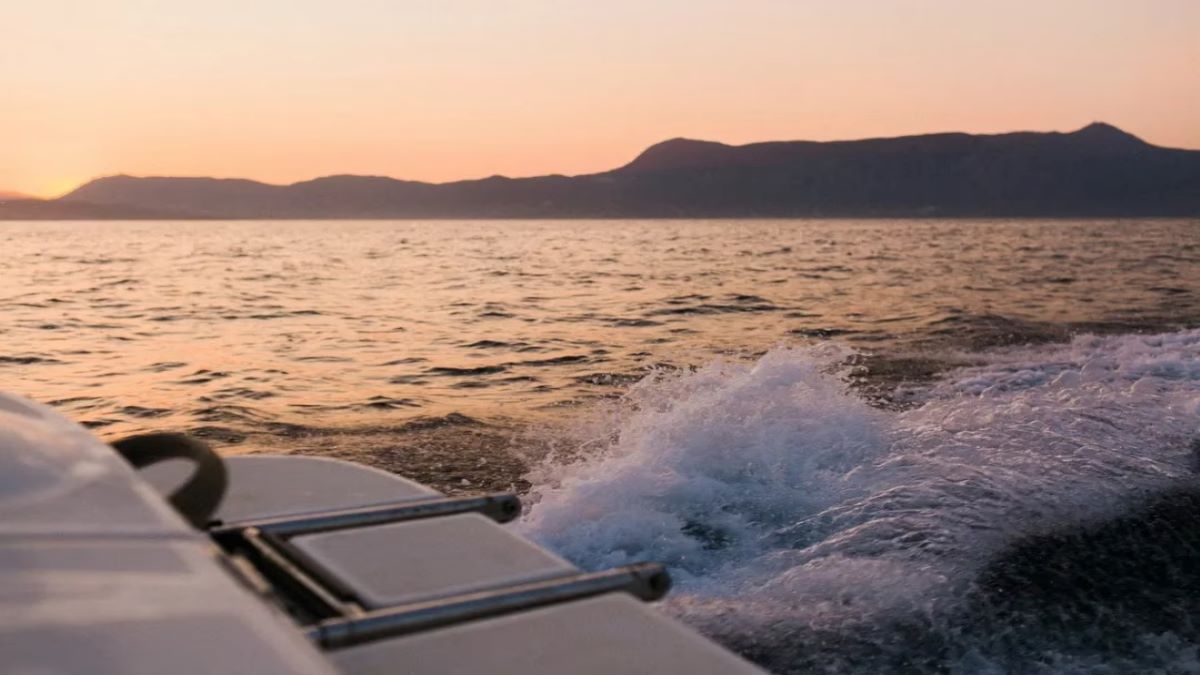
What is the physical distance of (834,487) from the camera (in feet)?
20.4

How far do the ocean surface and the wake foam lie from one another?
0.9 inches

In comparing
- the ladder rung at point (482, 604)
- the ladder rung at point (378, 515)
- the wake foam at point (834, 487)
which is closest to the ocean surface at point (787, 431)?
the wake foam at point (834, 487)

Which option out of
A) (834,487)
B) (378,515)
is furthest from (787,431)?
(378,515)

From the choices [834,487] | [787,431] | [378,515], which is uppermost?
[378,515]

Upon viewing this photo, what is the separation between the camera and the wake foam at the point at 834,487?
4449 millimetres

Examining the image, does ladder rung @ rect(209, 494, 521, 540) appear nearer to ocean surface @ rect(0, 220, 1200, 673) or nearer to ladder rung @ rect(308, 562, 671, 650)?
ladder rung @ rect(308, 562, 671, 650)

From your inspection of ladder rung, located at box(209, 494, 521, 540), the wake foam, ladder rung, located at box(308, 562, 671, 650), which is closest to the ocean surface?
the wake foam

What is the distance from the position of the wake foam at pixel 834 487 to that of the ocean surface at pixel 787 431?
23 millimetres

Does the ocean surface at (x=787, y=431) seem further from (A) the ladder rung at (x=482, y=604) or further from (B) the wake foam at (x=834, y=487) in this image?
(A) the ladder rung at (x=482, y=604)

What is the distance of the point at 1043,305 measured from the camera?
20.5 meters

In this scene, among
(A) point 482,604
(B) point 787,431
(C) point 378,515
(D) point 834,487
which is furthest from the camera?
(B) point 787,431

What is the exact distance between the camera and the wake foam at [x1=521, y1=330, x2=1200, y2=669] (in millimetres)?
4449

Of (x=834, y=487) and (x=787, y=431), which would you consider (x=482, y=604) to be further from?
(x=787, y=431)

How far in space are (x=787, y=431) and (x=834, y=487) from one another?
3.63 ft
